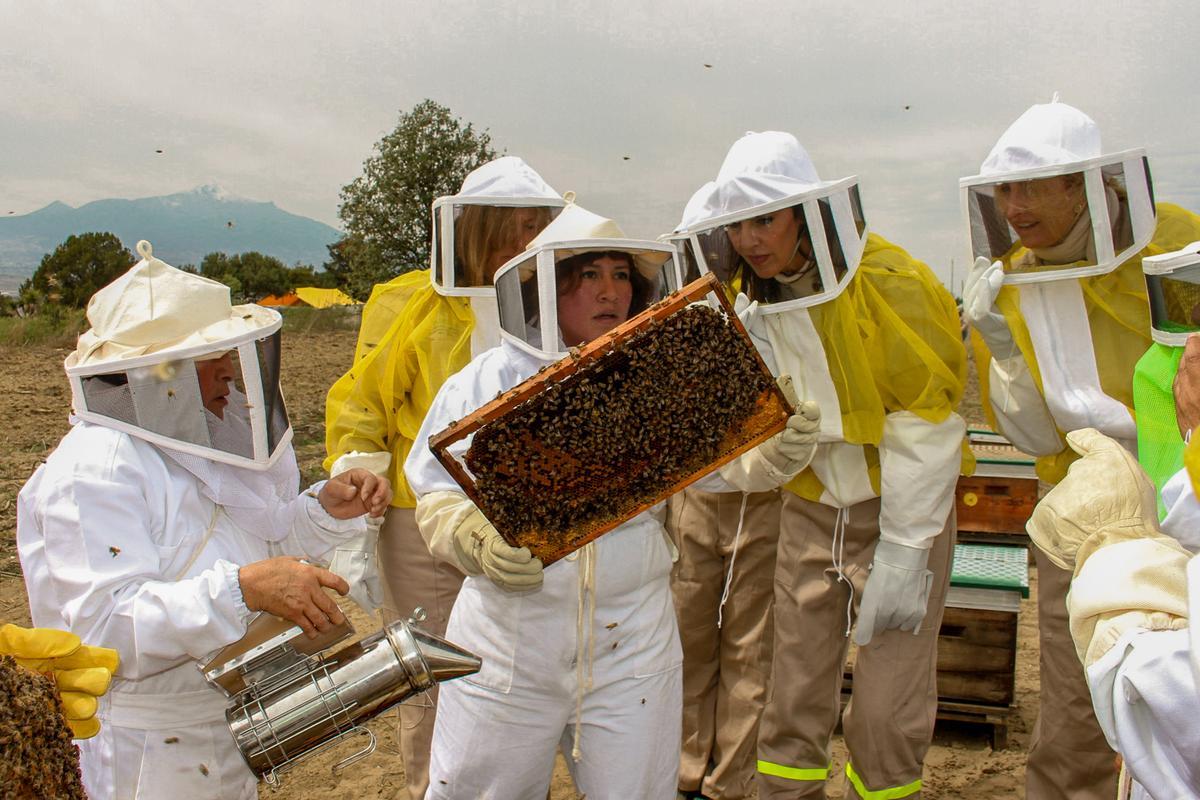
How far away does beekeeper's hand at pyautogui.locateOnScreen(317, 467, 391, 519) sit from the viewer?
3.04 metres

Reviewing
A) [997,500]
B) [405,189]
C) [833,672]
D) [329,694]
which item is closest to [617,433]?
[329,694]

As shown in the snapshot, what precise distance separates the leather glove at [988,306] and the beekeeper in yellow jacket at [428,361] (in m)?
1.73

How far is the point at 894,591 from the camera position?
11.3 ft

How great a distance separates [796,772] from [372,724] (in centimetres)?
246

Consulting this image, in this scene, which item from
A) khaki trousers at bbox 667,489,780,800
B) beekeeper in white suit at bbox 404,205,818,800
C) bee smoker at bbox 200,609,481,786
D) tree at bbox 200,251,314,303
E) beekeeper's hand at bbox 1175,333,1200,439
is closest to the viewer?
beekeeper's hand at bbox 1175,333,1200,439

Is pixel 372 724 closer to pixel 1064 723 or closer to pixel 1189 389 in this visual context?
pixel 1064 723

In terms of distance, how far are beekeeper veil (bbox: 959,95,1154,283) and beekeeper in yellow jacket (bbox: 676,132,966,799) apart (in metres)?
0.31

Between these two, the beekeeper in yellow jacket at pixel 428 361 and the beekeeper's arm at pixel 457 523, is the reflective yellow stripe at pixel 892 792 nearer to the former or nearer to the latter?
the beekeeper in yellow jacket at pixel 428 361

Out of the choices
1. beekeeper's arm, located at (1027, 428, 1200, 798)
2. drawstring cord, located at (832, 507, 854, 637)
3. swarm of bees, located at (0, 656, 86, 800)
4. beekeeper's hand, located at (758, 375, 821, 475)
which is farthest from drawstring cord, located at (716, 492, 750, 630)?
swarm of bees, located at (0, 656, 86, 800)

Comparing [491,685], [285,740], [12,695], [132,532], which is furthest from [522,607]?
[12,695]

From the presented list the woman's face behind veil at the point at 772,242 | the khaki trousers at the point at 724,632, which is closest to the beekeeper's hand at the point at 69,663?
the woman's face behind veil at the point at 772,242

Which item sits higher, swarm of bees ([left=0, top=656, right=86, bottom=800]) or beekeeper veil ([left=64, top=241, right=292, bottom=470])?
beekeeper veil ([left=64, top=241, right=292, bottom=470])

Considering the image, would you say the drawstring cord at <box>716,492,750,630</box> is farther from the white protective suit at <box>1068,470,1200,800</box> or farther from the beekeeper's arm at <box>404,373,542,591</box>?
the white protective suit at <box>1068,470,1200,800</box>

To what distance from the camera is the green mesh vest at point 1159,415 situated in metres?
2.32
